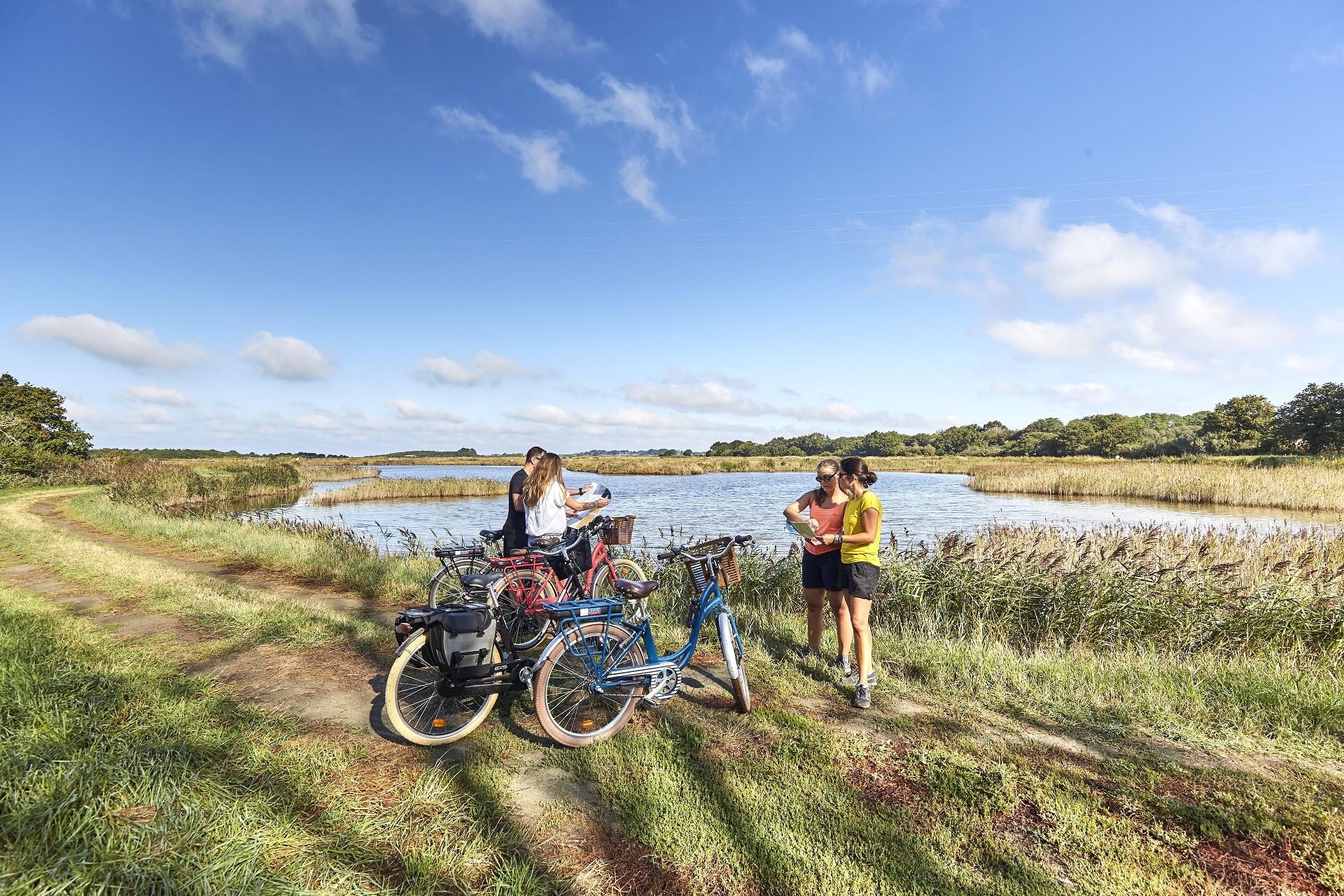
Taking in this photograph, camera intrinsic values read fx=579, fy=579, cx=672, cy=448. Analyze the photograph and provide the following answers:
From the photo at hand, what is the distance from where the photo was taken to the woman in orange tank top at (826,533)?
15.9 feet

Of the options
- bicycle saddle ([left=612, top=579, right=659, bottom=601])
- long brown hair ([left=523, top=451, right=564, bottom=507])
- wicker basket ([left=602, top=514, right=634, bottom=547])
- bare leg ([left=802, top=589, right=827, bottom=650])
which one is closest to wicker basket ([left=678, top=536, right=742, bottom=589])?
bicycle saddle ([left=612, top=579, right=659, bottom=601])

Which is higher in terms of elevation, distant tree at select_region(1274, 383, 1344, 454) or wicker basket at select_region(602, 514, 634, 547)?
distant tree at select_region(1274, 383, 1344, 454)

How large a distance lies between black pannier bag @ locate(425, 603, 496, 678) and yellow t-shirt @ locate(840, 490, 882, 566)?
2693 millimetres

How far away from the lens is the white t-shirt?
5742mm

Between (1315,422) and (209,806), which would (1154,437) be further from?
(209,806)

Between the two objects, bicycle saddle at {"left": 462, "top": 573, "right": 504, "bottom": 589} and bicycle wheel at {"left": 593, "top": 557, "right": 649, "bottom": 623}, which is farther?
bicycle wheel at {"left": 593, "top": 557, "right": 649, "bottom": 623}

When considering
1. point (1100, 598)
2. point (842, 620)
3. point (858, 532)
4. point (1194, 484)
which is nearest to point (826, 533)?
point (858, 532)

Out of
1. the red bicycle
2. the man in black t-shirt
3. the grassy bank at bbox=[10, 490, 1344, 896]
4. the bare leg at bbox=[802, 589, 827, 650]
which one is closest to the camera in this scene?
the grassy bank at bbox=[10, 490, 1344, 896]

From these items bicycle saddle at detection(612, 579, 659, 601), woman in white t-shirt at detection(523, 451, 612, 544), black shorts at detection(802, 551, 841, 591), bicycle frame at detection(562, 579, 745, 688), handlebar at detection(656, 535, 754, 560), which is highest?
woman in white t-shirt at detection(523, 451, 612, 544)

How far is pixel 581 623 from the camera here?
3.66m

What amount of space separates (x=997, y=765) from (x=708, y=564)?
206 cm

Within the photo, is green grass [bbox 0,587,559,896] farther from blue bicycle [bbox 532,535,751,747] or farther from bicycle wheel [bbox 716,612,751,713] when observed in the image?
bicycle wheel [bbox 716,612,751,713]

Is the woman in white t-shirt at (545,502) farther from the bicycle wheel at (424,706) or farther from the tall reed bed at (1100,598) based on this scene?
the tall reed bed at (1100,598)

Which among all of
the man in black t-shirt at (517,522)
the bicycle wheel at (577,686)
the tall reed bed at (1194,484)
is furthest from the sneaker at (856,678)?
the tall reed bed at (1194,484)
